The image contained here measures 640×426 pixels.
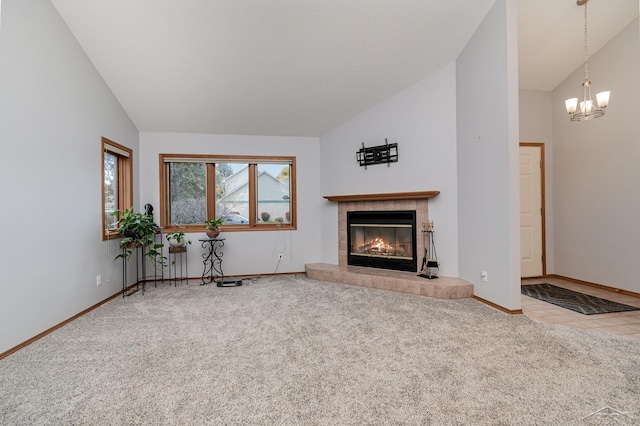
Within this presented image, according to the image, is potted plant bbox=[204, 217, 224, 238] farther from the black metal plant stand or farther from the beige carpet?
the beige carpet

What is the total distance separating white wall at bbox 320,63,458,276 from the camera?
12.8ft

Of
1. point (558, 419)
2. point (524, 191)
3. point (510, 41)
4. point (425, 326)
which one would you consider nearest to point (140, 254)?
point (425, 326)

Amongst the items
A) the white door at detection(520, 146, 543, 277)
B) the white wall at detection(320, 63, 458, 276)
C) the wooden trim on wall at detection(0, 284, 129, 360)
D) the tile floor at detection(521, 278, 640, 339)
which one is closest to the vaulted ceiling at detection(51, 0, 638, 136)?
the white wall at detection(320, 63, 458, 276)

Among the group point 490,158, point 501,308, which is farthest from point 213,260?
point 490,158

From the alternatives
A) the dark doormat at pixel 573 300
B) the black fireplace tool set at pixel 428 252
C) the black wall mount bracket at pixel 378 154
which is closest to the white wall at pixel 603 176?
the dark doormat at pixel 573 300

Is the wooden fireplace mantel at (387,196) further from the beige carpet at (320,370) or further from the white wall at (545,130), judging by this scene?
the white wall at (545,130)

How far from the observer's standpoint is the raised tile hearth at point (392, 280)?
354 cm

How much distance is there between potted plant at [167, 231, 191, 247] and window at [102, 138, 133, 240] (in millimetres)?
709

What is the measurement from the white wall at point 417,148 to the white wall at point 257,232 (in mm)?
605

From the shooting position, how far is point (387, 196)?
4309 millimetres

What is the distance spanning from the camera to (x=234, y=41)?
3.25 meters

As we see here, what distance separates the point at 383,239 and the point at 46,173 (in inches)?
155

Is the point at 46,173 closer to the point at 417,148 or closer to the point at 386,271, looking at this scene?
the point at 386,271

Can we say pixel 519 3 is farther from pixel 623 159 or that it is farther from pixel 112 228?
pixel 112 228
